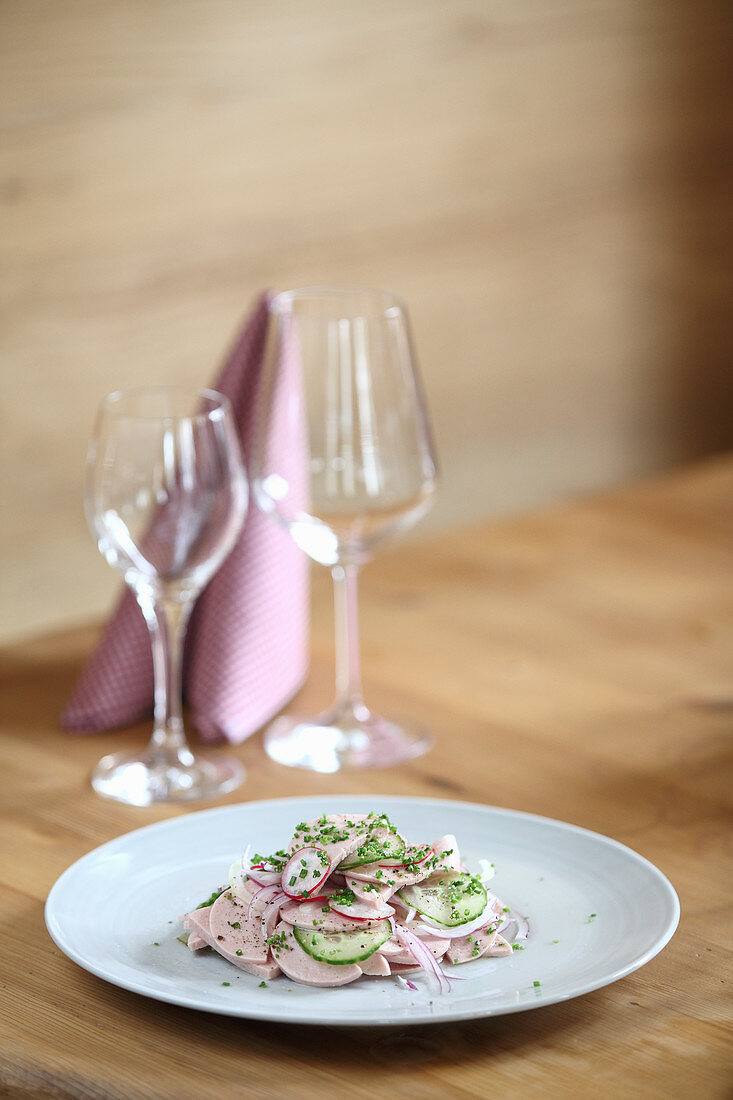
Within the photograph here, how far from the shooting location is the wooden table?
22.6 inches

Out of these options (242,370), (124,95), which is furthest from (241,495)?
(124,95)

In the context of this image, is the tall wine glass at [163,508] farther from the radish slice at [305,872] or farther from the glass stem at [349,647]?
the radish slice at [305,872]

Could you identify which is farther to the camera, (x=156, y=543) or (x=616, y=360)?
(x=616, y=360)

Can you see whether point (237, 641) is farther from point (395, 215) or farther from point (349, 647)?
point (395, 215)

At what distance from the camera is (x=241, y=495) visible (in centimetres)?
87

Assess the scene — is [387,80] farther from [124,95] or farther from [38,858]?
[38,858]

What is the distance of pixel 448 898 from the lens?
0.61m

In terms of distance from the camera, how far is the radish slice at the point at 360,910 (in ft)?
1.95

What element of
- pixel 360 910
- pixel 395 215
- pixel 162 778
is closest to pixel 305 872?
pixel 360 910

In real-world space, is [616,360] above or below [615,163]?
below

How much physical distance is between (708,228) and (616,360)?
347 millimetres

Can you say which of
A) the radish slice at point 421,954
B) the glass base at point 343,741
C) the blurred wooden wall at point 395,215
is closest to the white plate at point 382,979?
the radish slice at point 421,954

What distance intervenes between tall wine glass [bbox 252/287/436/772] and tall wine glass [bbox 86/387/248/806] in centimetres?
5

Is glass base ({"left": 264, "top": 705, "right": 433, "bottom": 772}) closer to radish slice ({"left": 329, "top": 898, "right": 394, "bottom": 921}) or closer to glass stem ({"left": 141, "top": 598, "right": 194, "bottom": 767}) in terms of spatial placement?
glass stem ({"left": 141, "top": 598, "right": 194, "bottom": 767})
